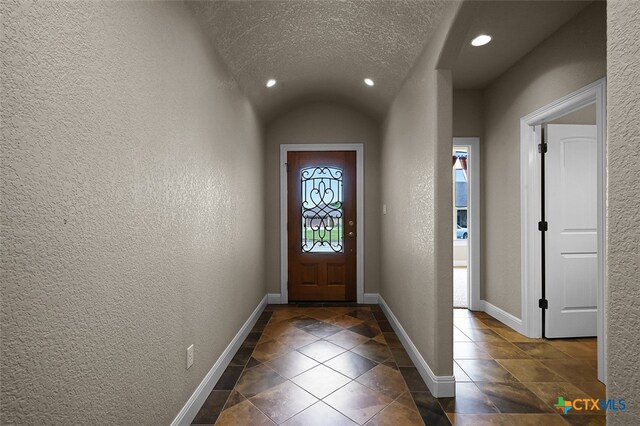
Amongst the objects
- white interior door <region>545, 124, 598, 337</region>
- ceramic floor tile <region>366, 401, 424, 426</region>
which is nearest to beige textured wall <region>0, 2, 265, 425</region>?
ceramic floor tile <region>366, 401, 424, 426</region>

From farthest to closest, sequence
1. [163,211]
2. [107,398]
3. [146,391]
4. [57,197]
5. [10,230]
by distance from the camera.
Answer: [163,211]
[146,391]
[107,398]
[57,197]
[10,230]

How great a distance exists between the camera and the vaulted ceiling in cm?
197

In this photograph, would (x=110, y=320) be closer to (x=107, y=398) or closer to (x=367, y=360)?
(x=107, y=398)

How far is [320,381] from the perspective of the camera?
2.17m

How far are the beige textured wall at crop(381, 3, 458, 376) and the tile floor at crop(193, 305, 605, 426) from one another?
27 cm

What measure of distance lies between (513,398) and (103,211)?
2.47 m

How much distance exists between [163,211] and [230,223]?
1.09 metres

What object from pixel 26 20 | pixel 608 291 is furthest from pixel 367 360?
pixel 26 20

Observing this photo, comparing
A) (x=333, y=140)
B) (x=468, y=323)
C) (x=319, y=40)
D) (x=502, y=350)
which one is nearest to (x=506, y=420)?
(x=502, y=350)

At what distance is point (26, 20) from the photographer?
2.58 ft

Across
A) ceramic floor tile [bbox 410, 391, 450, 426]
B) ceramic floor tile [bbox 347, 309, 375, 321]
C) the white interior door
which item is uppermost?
the white interior door

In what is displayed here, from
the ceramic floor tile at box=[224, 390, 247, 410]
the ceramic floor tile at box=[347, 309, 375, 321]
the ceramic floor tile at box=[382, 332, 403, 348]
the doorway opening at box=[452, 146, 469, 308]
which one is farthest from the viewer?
the doorway opening at box=[452, 146, 469, 308]

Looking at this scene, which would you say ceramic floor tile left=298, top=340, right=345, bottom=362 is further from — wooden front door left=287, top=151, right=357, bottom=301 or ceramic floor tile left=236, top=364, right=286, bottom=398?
wooden front door left=287, top=151, right=357, bottom=301

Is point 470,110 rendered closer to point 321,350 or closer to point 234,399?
point 321,350
